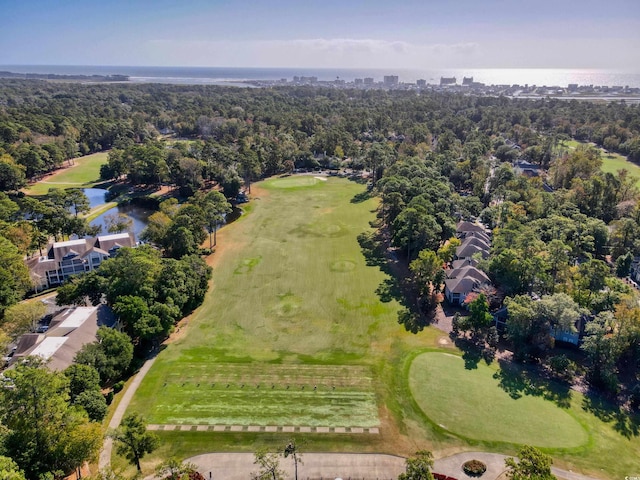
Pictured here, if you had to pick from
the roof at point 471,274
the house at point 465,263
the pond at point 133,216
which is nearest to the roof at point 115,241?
the pond at point 133,216

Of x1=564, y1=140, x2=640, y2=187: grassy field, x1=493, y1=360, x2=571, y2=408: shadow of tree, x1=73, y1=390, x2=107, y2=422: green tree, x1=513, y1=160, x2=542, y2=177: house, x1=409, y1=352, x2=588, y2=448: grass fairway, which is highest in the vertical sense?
x1=564, y1=140, x2=640, y2=187: grassy field

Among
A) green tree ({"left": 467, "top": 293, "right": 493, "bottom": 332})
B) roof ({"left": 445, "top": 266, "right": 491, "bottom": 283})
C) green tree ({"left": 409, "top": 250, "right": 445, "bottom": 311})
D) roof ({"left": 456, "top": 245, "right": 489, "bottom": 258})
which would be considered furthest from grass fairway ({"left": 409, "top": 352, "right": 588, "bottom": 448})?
roof ({"left": 456, "top": 245, "right": 489, "bottom": 258})

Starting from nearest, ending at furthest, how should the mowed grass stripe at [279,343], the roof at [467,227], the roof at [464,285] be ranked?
the mowed grass stripe at [279,343]
the roof at [464,285]
the roof at [467,227]

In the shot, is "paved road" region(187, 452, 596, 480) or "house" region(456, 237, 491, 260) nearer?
"paved road" region(187, 452, 596, 480)

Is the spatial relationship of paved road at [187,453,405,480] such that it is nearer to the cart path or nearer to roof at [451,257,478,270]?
the cart path

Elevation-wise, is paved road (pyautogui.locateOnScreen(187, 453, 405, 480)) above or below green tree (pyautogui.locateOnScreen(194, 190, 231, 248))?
below

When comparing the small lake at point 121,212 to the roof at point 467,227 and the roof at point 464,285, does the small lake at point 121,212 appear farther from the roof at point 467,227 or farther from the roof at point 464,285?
the roof at point 467,227

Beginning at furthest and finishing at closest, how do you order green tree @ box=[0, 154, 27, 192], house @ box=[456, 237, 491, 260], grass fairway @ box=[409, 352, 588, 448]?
green tree @ box=[0, 154, 27, 192]
house @ box=[456, 237, 491, 260]
grass fairway @ box=[409, 352, 588, 448]
